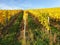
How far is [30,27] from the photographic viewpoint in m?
17.7

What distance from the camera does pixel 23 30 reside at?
17.5 metres

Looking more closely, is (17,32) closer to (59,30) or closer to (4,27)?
(4,27)

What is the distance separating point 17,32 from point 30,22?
56.5 inches

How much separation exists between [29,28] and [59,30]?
6.97ft

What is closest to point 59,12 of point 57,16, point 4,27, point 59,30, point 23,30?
point 57,16

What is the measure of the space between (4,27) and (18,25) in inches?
40.4

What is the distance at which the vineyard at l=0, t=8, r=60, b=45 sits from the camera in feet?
54.2

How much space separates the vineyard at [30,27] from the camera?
16.5m

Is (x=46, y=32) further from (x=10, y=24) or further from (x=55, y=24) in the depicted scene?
(x=10, y=24)

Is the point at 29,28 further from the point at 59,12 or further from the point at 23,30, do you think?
the point at 59,12

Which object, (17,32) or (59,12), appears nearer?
(17,32)

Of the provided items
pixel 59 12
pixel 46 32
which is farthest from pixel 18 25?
pixel 59 12

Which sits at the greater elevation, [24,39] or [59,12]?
[59,12]

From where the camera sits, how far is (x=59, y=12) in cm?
1864
